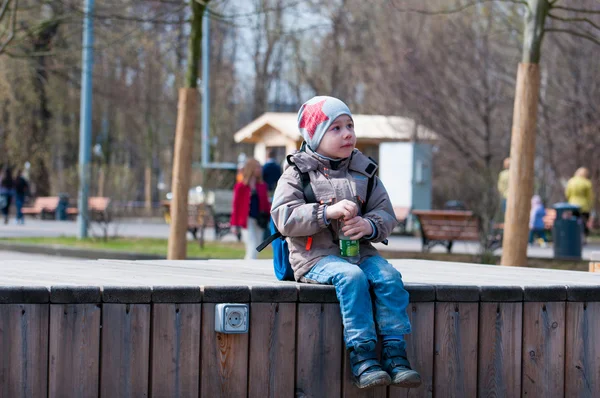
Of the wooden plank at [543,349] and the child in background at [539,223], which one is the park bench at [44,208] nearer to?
the child in background at [539,223]

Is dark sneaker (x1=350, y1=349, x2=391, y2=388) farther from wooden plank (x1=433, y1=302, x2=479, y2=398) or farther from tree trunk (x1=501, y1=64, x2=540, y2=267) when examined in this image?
tree trunk (x1=501, y1=64, x2=540, y2=267)

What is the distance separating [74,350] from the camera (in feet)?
17.9

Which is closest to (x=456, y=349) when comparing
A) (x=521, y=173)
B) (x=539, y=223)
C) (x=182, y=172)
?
(x=521, y=173)

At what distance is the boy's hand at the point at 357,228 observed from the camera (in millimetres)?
5922

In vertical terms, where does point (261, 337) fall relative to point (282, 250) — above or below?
below

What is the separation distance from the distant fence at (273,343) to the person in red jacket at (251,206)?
8.84 m

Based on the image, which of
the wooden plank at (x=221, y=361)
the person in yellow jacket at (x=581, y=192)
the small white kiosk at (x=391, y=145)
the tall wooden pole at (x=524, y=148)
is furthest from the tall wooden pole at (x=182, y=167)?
the person in yellow jacket at (x=581, y=192)

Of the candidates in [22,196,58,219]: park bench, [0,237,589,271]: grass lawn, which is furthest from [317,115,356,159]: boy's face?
[22,196,58,219]: park bench

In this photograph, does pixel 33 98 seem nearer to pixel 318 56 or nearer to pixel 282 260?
pixel 318 56

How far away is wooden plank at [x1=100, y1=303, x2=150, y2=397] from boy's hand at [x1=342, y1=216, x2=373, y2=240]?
1.13 m

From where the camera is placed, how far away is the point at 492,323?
20.6ft

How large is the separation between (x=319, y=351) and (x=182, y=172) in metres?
7.84

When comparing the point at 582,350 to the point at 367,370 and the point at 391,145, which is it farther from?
the point at 391,145

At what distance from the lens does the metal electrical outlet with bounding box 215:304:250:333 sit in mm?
5648
